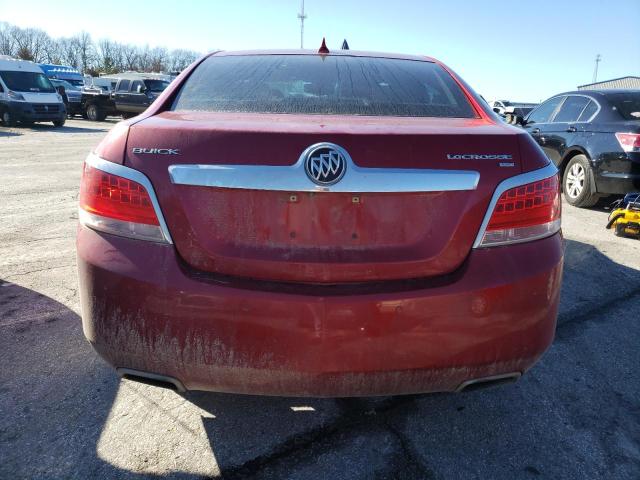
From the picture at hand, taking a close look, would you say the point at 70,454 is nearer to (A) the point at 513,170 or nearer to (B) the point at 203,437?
(B) the point at 203,437

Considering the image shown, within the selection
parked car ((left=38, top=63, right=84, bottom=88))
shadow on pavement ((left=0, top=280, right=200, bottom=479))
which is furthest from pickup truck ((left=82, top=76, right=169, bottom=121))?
parked car ((left=38, top=63, right=84, bottom=88))

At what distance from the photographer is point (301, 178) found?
1.64 metres

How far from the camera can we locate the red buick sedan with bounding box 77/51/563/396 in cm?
167

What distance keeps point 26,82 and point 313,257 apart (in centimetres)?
2290

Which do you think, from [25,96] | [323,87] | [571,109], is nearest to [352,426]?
[323,87]

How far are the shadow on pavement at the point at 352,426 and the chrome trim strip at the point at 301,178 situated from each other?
1091 mm

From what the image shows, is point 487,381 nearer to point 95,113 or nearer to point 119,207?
point 119,207

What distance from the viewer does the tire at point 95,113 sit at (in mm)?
26500

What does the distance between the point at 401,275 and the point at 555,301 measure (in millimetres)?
628

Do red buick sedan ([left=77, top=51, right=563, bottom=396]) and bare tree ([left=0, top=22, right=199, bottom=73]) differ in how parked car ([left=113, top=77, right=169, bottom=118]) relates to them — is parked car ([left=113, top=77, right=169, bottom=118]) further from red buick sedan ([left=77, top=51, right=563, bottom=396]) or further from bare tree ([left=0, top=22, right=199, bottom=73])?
bare tree ([left=0, top=22, right=199, bottom=73])

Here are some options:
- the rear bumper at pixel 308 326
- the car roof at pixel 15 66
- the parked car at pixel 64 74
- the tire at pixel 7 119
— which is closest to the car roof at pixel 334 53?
the rear bumper at pixel 308 326

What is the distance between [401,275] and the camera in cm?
171

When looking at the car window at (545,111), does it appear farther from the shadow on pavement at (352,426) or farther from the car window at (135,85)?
the car window at (135,85)

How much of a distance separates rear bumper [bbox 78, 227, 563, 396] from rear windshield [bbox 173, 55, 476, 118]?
0.80 meters
